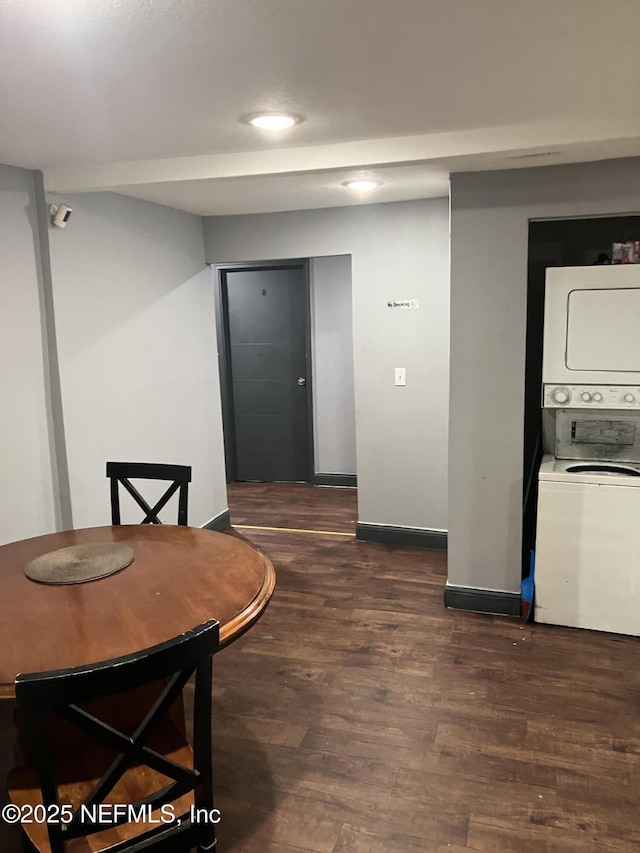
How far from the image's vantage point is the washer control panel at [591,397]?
3.17 metres

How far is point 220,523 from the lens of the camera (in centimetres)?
479

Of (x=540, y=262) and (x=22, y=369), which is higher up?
(x=540, y=262)

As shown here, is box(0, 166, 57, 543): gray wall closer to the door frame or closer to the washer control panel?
the washer control panel

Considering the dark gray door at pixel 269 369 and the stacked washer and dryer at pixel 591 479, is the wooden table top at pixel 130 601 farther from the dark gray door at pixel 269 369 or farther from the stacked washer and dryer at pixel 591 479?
the dark gray door at pixel 269 369

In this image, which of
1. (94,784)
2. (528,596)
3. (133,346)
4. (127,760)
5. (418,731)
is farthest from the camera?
(133,346)

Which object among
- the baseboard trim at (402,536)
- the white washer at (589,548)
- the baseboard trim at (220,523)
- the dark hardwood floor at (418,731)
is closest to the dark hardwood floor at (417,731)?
the dark hardwood floor at (418,731)

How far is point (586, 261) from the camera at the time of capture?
3938 millimetres

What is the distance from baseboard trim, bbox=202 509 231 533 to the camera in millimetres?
4645

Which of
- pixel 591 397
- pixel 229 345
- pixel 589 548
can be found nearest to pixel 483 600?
pixel 589 548

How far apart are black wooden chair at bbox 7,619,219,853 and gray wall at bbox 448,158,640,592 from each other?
2104 mm

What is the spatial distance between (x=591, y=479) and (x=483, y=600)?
0.89 m

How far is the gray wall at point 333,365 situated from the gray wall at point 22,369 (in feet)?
10.0

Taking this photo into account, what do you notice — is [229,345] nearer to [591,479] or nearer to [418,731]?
[591,479]

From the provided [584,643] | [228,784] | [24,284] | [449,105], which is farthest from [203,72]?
[584,643]
